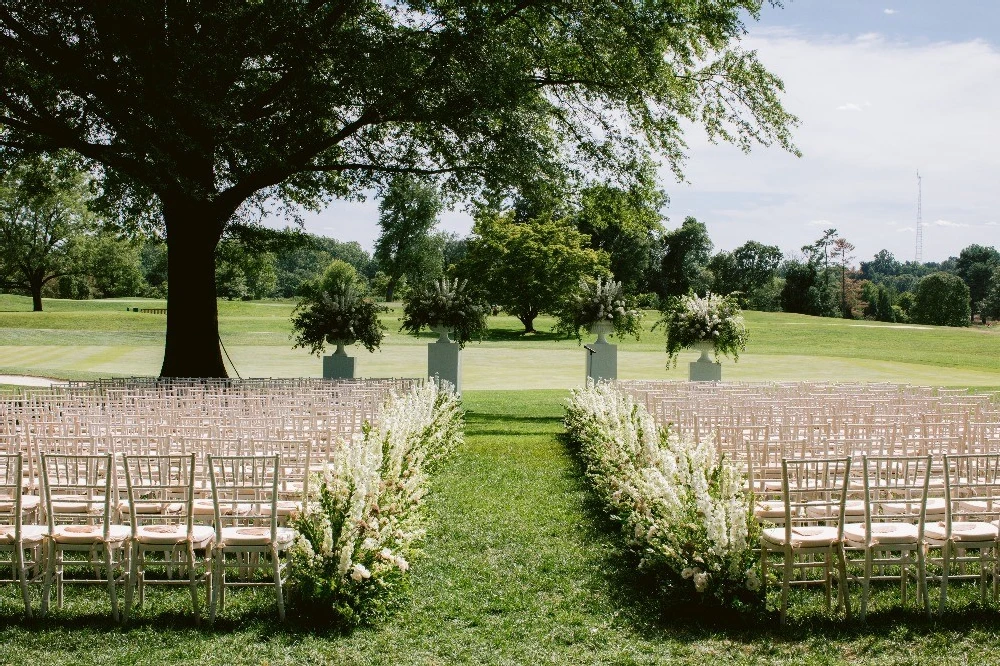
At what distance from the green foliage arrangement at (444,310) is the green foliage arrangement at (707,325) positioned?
4625 mm

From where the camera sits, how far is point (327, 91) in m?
18.9

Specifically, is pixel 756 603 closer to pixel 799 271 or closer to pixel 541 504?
pixel 541 504

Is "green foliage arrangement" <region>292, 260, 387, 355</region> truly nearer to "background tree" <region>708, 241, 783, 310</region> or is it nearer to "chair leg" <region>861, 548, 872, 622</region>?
"chair leg" <region>861, 548, 872, 622</region>

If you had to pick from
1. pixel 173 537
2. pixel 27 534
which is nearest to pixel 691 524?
pixel 173 537

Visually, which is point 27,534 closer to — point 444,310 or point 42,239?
point 444,310

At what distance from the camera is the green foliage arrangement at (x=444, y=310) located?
20172mm

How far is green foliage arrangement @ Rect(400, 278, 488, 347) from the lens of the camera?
66.2ft

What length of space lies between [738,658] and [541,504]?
457 cm

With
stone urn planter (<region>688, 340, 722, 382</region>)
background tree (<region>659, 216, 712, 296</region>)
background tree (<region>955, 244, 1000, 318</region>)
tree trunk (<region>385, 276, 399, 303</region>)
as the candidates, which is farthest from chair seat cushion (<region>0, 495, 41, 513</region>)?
background tree (<region>955, 244, 1000, 318</region>)

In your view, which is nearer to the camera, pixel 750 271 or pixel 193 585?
pixel 193 585

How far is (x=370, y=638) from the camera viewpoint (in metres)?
5.48

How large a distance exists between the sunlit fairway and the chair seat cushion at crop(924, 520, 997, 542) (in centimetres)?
2216

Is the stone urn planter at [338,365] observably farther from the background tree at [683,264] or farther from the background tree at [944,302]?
the background tree at [944,302]

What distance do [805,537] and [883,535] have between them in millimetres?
546
